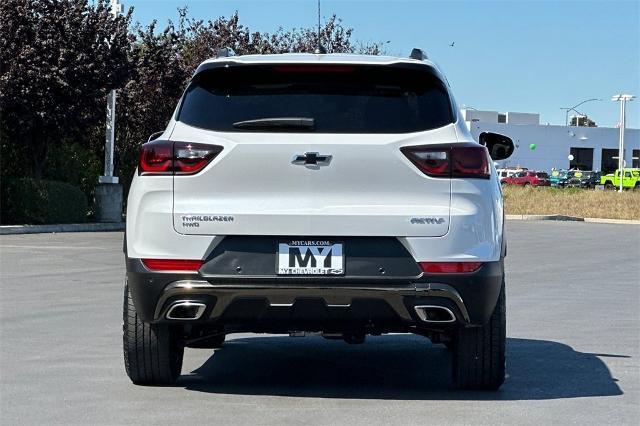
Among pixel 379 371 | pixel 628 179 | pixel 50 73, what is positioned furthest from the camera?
pixel 628 179

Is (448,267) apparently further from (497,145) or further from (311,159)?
(497,145)

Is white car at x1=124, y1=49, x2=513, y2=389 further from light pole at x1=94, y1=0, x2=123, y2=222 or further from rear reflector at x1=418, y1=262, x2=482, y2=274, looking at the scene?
light pole at x1=94, y1=0, x2=123, y2=222

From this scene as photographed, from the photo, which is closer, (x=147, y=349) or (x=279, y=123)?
(x=279, y=123)

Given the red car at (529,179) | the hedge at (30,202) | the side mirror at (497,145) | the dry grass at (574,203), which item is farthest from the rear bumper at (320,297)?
the red car at (529,179)

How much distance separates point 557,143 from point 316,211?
383 feet

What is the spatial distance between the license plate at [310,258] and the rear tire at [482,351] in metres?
0.98

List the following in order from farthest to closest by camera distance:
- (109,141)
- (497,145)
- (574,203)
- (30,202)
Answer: (574,203) < (109,141) < (30,202) < (497,145)

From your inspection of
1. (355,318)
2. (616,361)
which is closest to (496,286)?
(355,318)

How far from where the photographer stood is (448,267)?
6.80 metres

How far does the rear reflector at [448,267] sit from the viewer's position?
6773 mm

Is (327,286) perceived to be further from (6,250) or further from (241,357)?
(6,250)

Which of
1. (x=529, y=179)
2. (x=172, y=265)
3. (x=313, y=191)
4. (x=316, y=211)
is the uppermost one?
(x=313, y=191)

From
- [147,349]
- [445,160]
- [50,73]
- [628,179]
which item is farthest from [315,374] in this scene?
[628,179]

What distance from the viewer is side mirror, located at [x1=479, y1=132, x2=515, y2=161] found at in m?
8.99
